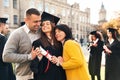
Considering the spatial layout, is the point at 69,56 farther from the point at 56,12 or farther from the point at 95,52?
the point at 56,12

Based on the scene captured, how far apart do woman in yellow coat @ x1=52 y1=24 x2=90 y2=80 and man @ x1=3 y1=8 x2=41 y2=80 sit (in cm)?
38

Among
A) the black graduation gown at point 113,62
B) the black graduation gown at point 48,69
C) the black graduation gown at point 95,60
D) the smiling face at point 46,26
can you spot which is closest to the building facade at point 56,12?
the black graduation gown at point 95,60

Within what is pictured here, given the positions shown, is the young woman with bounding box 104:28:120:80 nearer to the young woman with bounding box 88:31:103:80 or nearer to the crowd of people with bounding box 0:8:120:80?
the young woman with bounding box 88:31:103:80

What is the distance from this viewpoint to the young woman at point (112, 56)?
35.0ft

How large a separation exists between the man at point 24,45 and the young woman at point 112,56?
503 centimetres

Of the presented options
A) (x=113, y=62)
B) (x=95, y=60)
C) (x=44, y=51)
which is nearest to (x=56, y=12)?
(x=95, y=60)

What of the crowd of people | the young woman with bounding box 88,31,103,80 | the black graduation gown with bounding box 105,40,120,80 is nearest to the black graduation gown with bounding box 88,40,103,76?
the young woman with bounding box 88,31,103,80

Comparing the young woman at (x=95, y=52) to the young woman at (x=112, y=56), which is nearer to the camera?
the young woman at (x=112, y=56)

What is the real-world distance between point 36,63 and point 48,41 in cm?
40

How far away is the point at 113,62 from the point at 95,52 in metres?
2.21

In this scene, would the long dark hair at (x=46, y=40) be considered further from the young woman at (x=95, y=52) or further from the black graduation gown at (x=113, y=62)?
the young woman at (x=95, y=52)

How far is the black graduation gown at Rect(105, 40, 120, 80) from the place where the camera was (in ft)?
35.0

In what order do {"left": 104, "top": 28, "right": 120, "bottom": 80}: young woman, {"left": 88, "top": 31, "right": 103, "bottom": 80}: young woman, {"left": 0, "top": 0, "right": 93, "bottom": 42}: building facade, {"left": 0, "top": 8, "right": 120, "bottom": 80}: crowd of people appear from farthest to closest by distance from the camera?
{"left": 0, "top": 0, "right": 93, "bottom": 42}: building facade, {"left": 88, "top": 31, "right": 103, "bottom": 80}: young woman, {"left": 104, "top": 28, "right": 120, "bottom": 80}: young woman, {"left": 0, "top": 8, "right": 120, "bottom": 80}: crowd of people

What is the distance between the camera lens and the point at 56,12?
80688 millimetres
